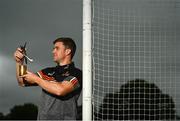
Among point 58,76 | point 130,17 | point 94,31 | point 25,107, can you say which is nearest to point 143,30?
point 130,17

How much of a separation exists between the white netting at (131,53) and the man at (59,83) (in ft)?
2.26

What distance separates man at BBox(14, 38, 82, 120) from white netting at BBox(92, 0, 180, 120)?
0.69 metres

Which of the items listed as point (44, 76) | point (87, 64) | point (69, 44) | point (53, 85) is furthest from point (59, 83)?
point (87, 64)

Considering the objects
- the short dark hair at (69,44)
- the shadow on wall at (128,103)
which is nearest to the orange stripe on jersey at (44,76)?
the short dark hair at (69,44)

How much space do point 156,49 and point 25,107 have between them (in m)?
6.78

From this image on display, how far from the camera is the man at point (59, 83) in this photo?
321cm

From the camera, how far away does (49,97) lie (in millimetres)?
3240

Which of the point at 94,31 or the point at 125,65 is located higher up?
the point at 94,31

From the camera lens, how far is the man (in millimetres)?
3211

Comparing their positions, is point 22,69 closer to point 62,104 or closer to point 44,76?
point 44,76

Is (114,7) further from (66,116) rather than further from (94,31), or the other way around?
(66,116)

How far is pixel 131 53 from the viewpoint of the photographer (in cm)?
476

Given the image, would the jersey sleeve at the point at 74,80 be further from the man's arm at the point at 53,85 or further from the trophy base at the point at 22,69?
the trophy base at the point at 22,69

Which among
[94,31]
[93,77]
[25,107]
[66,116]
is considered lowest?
[25,107]
